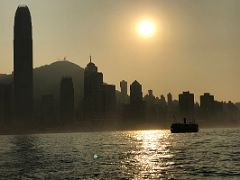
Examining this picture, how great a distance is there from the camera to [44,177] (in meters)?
79.4

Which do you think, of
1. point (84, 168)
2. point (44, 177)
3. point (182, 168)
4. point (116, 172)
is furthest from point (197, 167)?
point (44, 177)

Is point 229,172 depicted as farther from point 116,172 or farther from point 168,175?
point 116,172

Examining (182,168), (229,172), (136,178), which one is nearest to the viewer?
(136,178)

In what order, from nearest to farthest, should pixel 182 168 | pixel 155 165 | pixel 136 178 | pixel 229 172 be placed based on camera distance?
pixel 136 178, pixel 229 172, pixel 182 168, pixel 155 165

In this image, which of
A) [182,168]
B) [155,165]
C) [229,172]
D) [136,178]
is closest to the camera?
[136,178]

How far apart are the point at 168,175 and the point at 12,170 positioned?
33155 millimetres

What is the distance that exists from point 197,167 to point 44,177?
95.3 ft

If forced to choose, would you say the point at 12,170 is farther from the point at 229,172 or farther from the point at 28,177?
the point at 229,172

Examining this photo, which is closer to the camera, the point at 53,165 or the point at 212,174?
the point at 212,174

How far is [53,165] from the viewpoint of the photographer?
328 feet

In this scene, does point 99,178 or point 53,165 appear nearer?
point 99,178

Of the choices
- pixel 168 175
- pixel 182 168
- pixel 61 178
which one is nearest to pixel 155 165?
pixel 182 168

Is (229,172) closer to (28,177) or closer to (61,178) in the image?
(61,178)

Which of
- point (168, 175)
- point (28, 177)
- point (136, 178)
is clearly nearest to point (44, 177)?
point (28, 177)
